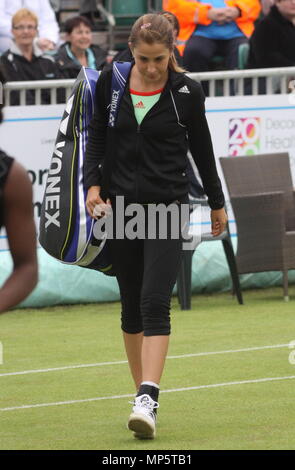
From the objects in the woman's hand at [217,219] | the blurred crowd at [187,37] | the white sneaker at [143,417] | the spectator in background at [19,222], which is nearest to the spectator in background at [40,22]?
the blurred crowd at [187,37]

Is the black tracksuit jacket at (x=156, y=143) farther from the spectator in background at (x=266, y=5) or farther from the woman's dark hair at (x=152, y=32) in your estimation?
the spectator in background at (x=266, y=5)

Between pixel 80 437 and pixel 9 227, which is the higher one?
pixel 9 227

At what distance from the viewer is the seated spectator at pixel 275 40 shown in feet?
46.8

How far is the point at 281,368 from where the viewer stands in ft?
28.6

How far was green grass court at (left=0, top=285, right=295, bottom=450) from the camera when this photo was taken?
21.6ft

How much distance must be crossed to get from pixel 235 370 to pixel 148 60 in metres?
2.91

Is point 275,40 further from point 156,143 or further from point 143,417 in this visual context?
point 143,417

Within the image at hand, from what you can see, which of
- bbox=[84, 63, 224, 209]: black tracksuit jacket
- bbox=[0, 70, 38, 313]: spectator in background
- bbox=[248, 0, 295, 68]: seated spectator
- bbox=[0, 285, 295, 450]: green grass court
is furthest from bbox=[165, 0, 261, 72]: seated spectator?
bbox=[0, 70, 38, 313]: spectator in background

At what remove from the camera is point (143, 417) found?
6.31 m

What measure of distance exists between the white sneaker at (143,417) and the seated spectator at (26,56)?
24.2 feet

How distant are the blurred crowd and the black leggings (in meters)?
7.03

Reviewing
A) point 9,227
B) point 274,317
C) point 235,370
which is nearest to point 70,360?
point 235,370
